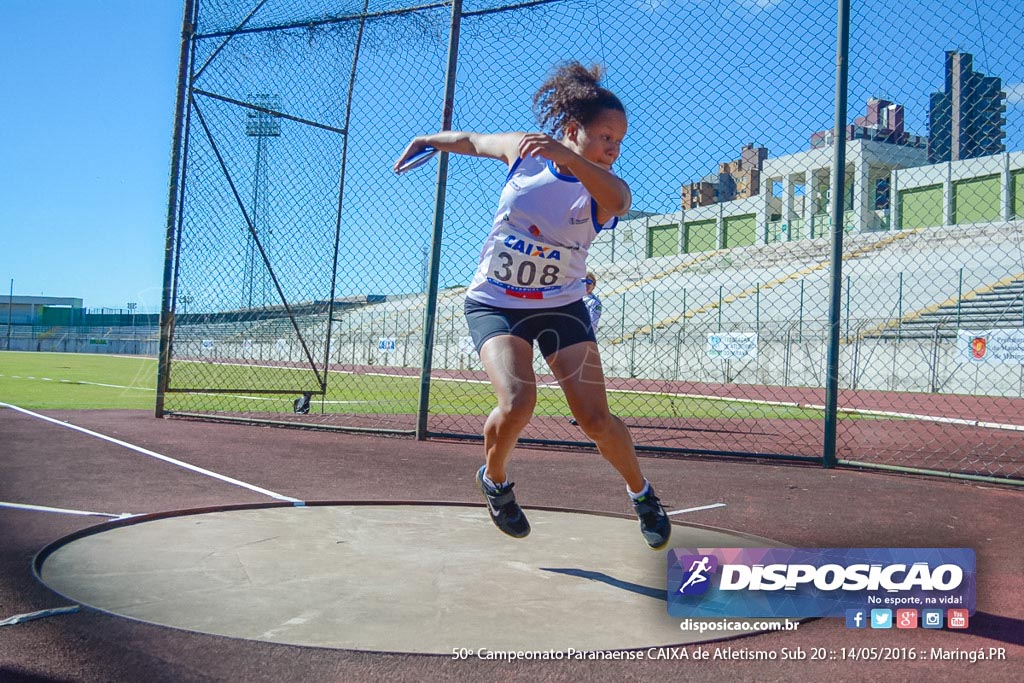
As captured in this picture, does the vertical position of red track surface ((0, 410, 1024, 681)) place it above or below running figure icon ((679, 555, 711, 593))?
below

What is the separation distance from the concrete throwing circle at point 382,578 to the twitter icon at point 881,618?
2.03ft

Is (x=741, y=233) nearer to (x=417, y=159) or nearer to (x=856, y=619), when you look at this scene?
(x=417, y=159)

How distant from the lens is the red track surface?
8.04 feet

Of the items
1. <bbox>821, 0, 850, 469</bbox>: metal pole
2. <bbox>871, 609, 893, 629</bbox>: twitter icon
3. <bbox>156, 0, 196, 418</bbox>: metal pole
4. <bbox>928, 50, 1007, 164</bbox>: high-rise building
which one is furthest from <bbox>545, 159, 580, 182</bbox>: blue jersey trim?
<bbox>156, 0, 196, 418</bbox>: metal pole

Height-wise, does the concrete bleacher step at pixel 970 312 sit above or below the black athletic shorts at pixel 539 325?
above

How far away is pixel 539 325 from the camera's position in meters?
3.74

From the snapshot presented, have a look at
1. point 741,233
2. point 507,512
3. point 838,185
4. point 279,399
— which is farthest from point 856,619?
point 741,233

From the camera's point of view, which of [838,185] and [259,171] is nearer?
[838,185]

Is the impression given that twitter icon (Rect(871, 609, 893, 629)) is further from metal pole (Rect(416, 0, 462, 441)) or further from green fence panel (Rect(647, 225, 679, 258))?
green fence panel (Rect(647, 225, 679, 258))

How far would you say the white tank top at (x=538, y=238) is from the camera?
3.60 meters

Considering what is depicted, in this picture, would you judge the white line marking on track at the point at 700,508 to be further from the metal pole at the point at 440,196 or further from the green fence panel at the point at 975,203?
the green fence panel at the point at 975,203

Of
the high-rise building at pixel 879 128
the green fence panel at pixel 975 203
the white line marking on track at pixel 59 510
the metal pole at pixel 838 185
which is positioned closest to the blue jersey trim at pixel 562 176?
the white line marking on track at pixel 59 510

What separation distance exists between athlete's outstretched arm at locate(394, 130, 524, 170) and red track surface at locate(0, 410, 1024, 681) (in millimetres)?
2144

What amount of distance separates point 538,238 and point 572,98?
A: 66cm
